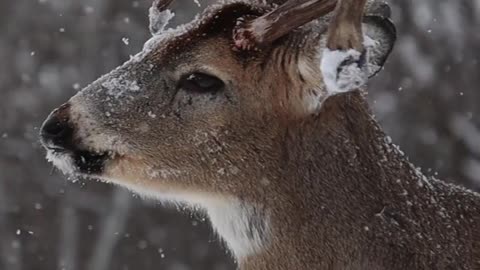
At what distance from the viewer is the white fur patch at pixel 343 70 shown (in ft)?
17.3

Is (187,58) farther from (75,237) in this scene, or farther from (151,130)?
(75,237)

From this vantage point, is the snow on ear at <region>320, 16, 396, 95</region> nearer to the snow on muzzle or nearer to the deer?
the deer

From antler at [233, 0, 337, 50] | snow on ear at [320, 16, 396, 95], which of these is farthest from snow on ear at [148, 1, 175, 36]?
snow on ear at [320, 16, 396, 95]

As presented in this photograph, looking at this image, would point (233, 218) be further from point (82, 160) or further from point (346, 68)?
point (346, 68)

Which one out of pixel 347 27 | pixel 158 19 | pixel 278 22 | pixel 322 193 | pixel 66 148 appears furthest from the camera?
Answer: pixel 158 19

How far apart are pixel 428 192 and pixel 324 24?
2.65 feet

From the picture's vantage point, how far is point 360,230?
225 inches

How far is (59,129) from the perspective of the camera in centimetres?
582

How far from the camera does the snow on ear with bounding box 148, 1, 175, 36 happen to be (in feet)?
20.8

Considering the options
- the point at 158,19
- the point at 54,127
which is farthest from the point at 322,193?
the point at 158,19

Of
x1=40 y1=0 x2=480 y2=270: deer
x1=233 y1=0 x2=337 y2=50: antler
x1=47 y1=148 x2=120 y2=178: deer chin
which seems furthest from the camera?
x1=47 y1=148 x2=120 y2=178: deer chin

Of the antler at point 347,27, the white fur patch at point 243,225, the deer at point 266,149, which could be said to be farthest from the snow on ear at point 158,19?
the antler at point 347,27

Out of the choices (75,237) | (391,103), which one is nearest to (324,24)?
(391,103)

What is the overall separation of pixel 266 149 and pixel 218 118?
0.71 feet
